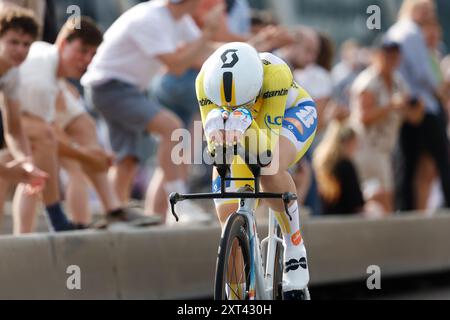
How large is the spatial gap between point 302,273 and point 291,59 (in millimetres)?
5547

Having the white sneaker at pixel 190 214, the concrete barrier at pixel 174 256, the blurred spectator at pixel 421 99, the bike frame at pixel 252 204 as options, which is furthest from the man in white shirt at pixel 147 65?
the bike frame at pixel 252 204

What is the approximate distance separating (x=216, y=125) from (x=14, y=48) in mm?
2864

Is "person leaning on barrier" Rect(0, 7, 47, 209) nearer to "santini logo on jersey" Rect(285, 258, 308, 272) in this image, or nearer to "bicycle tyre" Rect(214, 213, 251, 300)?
"santini logo on jersey" Rect(285, 258, 308, 272)

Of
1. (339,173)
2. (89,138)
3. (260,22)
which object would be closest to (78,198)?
(89,138)

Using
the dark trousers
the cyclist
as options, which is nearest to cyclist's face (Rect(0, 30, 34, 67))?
the cyclist

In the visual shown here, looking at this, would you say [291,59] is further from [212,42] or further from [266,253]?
[266,253]

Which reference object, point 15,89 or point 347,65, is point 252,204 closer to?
point 15,89

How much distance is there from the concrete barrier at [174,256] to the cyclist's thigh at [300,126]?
2042 millimetres

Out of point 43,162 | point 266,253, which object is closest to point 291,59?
point 43,162

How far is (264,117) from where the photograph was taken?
7180 millimetres

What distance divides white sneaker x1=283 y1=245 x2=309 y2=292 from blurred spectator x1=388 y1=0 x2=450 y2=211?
20.7 ft

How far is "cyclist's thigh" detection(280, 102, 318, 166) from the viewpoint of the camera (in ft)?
24.2

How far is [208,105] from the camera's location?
693 cm
